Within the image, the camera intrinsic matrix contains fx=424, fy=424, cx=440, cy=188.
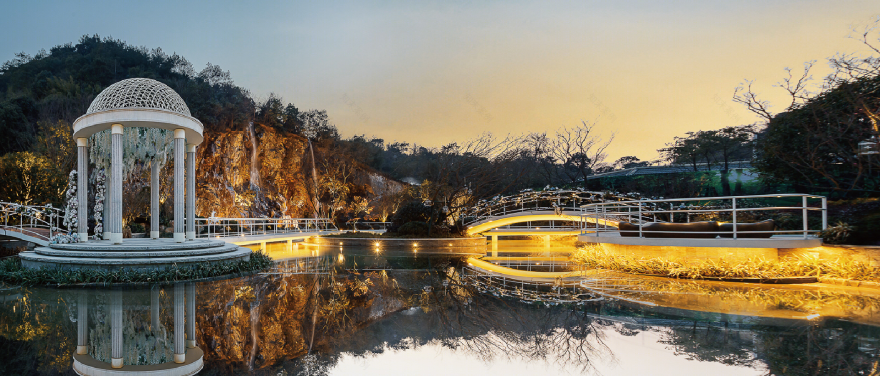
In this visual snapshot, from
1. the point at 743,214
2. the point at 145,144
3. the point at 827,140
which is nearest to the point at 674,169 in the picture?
the point at 743,214

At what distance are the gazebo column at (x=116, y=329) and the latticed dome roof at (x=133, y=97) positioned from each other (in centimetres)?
539

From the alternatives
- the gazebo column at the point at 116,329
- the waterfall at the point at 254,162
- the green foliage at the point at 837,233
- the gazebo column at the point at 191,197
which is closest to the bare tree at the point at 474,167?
the gazebo column at the point at 191,197

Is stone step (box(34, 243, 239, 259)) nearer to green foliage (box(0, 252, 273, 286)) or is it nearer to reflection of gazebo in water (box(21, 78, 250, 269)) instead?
reflection of gazebo in water (box(21, 78, 250, 269))

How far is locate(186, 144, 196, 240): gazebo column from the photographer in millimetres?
12047

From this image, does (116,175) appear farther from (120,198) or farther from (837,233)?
(837,233)

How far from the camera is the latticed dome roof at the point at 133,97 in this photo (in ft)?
35.5

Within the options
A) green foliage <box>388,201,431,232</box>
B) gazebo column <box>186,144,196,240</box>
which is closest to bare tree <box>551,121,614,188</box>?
green foliage <box>388,201,431,232</box>

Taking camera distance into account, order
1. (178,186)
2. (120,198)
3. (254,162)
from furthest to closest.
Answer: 1. (254,162)
2. (178,186)
3. (120,198)

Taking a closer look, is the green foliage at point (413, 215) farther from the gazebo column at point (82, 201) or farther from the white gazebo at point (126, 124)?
the gazebo column at point (82, 201)

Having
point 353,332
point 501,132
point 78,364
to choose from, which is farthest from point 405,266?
point 501,132

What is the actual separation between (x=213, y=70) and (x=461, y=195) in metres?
32.3

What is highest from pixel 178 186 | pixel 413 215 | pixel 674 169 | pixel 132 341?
pixel 674 169

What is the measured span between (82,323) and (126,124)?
6.99 m

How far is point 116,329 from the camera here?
5.50 meters
